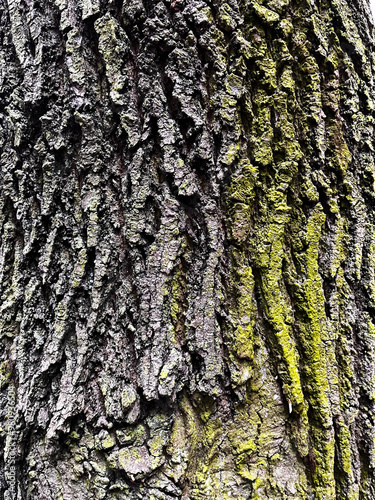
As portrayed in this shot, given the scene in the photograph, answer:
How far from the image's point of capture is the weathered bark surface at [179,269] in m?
0.84

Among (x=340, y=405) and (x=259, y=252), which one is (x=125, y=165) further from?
(x=340, y=405)

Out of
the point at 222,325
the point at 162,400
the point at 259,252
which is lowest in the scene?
the point at 162,400

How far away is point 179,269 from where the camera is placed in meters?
0.87

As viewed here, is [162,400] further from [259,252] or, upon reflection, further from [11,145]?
[11,145]

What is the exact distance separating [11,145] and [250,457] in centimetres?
99

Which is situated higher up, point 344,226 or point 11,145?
point 11,145

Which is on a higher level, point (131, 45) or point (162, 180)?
point (131, 45)

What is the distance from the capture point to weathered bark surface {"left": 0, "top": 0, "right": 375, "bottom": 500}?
838 mm

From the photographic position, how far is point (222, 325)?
2.81 feet

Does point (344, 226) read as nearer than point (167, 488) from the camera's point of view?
No

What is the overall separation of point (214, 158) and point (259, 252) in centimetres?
25

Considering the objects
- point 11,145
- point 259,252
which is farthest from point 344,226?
point 11,145

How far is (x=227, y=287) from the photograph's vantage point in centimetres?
87

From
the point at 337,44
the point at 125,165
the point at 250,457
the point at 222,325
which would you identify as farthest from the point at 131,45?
the point at 250,457
